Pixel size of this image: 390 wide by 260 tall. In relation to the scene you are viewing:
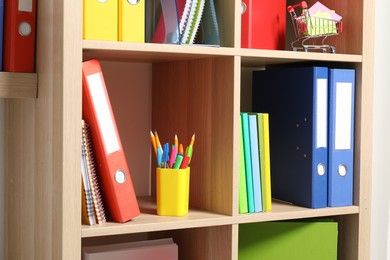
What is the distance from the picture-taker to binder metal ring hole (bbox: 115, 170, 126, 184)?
1267 mm

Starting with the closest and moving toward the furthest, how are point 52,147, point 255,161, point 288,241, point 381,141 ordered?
point 52,147 < point 255,161 < point 288,241 < point 381,141

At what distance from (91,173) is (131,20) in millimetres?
324

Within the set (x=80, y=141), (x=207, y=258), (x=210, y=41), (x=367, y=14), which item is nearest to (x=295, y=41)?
(x=367, y=14)

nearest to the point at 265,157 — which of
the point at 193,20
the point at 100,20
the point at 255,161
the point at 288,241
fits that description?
the point at 255,161

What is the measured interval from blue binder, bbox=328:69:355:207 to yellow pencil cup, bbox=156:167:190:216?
0.38m

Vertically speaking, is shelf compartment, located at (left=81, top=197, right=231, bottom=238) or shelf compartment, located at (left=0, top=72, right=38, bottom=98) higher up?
shelf compartment, located at (left=0, top=72, right=38, bottom=98)

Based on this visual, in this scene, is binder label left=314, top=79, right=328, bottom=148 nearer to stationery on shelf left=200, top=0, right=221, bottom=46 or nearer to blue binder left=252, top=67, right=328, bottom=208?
blue binder left=252, top=67, right=328, bottom=208

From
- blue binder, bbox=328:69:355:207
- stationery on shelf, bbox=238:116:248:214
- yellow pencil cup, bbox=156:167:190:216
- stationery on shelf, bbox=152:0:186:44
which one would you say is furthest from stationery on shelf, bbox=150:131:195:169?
blue binder, bbox=328:69:355:207

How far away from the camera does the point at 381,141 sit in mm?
2027

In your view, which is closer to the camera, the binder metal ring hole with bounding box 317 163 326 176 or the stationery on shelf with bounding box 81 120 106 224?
the stationery on shelf with bounding box 81 120 106 224

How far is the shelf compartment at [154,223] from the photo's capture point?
1219 millimetres

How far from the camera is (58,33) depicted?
119 cm

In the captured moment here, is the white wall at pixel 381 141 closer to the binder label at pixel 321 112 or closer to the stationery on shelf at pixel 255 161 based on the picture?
the binder label at pixel 321 112

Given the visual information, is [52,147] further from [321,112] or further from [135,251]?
[321,112]
